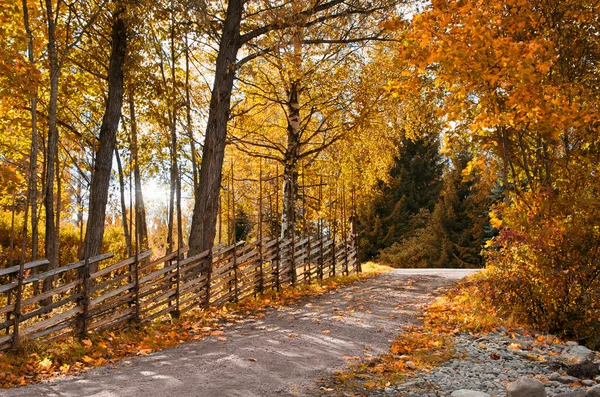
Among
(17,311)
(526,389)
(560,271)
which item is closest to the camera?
(526,389)

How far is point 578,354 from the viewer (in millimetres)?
6113

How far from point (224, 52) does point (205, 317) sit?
15.0 feet

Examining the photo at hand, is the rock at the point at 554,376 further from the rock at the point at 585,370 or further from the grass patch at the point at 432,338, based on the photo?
the grass patch at the point at 432,338

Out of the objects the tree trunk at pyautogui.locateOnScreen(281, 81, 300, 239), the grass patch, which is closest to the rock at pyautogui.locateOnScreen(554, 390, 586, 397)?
the grass patch

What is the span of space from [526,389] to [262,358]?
8.57 feet

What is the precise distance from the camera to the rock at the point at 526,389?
14.2 feet

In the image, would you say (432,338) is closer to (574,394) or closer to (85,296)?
(574,394)

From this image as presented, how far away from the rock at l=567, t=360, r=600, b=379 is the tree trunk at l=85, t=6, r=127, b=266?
7403 millimetres

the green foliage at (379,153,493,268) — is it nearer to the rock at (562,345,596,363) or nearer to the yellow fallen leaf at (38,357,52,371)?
the rock at (562,345,596,363)

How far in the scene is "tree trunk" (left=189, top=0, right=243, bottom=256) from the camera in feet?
30.4

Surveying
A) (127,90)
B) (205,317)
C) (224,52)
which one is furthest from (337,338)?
(127,90)

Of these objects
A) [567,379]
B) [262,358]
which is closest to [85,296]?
[262,358]

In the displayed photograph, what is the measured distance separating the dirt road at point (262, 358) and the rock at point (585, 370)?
2.04 meters

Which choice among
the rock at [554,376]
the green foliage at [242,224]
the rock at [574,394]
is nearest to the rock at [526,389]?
the rock at [574,394]
